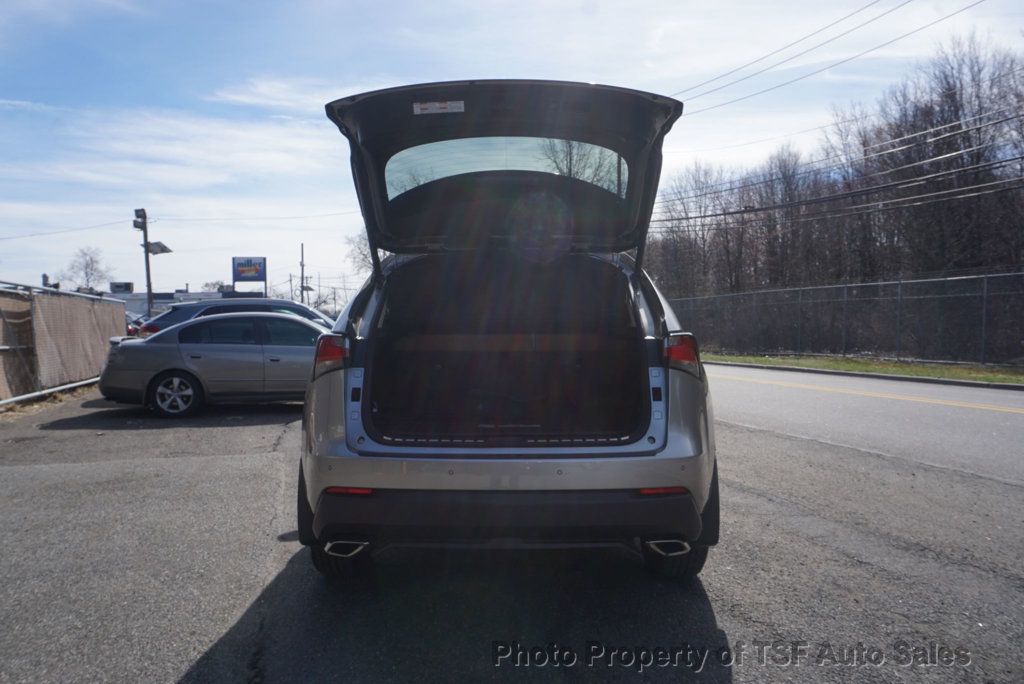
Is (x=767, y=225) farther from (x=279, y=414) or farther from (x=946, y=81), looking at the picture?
(x=279, y=414)

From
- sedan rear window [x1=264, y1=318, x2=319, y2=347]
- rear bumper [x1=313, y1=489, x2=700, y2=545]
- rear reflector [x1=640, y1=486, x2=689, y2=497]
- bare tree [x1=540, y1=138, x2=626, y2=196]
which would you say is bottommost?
rear bumper [x1=313, y1=489, x2=700, y2=545]

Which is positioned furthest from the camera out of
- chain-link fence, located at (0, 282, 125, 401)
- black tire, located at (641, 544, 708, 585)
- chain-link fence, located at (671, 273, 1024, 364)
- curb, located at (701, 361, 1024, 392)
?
chain-link fence, located at (671, 273, 1024, 364)

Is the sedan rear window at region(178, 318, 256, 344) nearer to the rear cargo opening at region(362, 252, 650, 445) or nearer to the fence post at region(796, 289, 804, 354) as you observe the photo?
the rear cargo opening at region(362, 252, 650, 445)

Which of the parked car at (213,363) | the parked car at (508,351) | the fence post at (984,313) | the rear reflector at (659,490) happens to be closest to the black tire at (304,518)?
the parked car at (508,351)

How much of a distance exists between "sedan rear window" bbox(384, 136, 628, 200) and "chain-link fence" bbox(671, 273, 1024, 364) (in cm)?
1897

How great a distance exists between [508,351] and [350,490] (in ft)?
4.93

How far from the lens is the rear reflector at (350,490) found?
3.45 meters

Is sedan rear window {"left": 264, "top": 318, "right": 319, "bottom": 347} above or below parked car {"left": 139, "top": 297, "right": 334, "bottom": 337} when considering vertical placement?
below

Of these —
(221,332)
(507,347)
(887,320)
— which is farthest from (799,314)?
(507,347)

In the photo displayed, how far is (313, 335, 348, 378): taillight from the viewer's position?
3721 millimetres

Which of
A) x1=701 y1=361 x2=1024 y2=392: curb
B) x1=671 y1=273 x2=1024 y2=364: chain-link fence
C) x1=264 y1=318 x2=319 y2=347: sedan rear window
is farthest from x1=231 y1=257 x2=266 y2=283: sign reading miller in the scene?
x1=264 y1=318 x2=319 y2=347: sedan rear window

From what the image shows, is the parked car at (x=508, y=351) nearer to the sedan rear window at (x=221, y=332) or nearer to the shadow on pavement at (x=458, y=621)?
the shadow on pavement at (x=458, y=621)

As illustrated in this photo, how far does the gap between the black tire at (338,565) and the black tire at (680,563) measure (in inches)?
56.0

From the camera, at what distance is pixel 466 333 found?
4.67 meters
